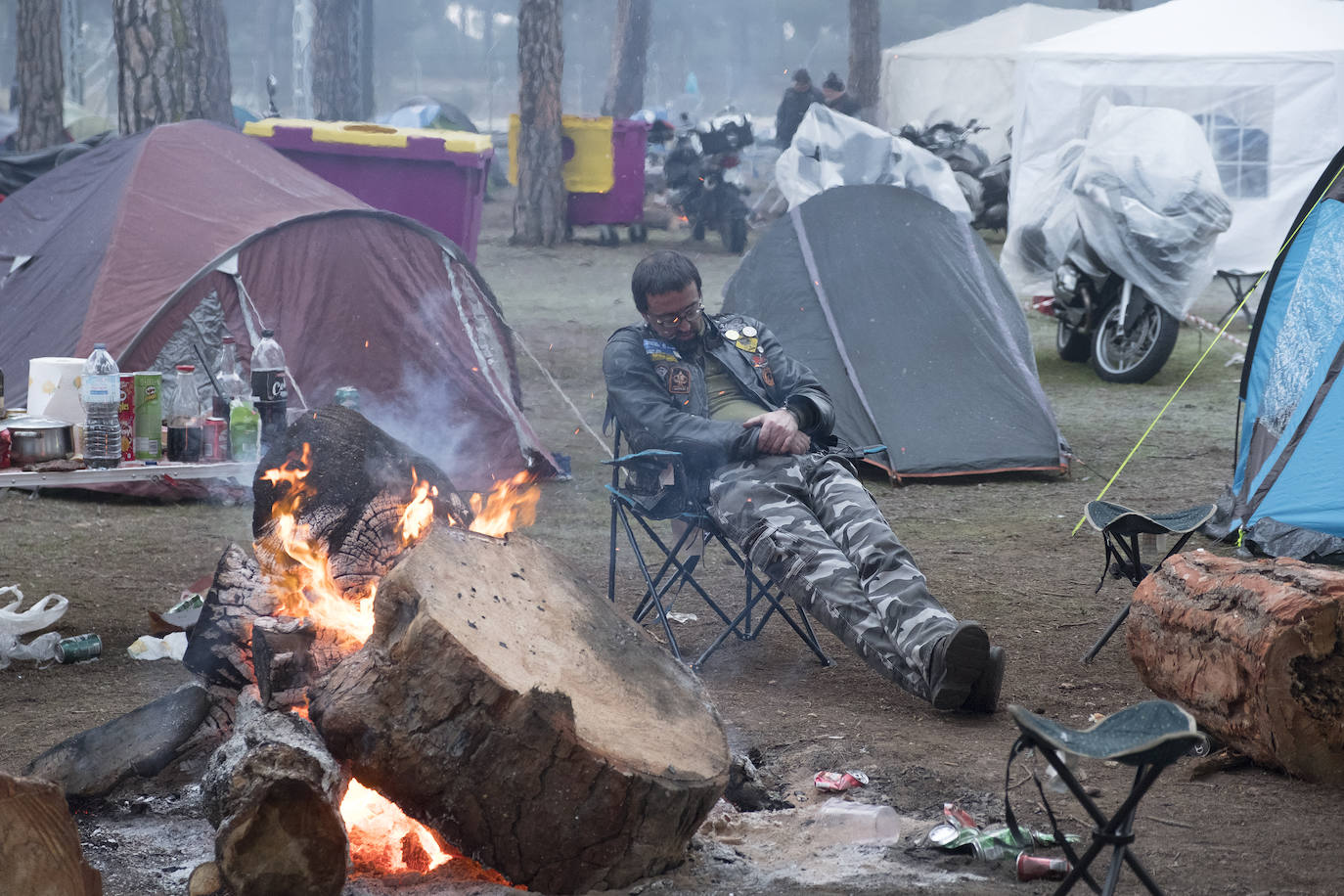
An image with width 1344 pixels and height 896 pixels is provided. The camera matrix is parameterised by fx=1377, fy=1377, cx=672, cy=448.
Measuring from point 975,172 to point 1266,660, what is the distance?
50.6 feet

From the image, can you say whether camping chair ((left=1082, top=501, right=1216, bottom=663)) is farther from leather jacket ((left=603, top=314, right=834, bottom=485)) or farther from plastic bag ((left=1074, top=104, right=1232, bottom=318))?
plastic bag ((left=1074, top=104, right=1232, bottom=318))

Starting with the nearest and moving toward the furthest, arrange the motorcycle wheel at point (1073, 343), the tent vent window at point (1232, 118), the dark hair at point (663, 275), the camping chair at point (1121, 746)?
the camping chair at point (1121, 746)
the dark hair at point (663, 275)
the motorcycle wheel at point (1073, 343)
the tent vent window at point (1232, 118)

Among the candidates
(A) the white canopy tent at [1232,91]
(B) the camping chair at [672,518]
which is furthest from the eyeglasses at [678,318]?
(A) the white canopy tent at [1232,91]

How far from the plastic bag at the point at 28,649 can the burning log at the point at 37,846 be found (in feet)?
6.60

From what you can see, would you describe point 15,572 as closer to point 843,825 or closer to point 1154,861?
point 843,825

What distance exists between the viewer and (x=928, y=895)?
2783mm

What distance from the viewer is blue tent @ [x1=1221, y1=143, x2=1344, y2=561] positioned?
5.28m

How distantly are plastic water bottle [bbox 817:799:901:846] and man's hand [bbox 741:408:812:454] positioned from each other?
1.47 m

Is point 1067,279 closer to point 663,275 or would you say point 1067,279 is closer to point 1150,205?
point 1150,205

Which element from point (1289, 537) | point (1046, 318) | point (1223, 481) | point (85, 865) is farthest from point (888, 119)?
point (85, 865)

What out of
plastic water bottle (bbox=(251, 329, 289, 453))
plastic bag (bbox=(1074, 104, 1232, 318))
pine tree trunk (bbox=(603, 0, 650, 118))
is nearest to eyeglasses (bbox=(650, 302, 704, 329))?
plastic water bottle (bbox=(251, 329, 289, 453))

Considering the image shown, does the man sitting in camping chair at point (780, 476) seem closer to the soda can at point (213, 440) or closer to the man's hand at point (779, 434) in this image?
the man's hand at point (779, 434)

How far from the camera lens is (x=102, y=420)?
13.3 feet

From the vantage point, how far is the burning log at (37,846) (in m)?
2.48
